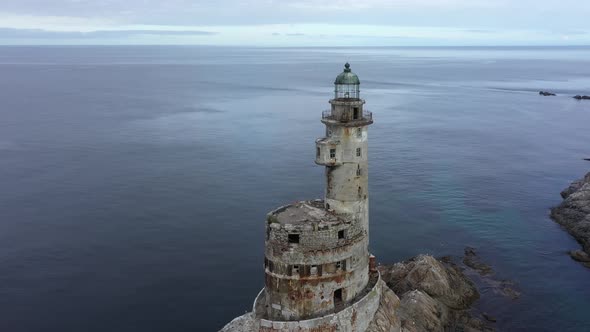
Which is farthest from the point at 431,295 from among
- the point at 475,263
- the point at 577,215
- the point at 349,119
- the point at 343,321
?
the point at 577,215

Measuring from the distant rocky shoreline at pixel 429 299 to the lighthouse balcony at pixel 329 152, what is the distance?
12697 mm

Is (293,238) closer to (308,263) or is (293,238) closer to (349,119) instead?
(308,263)

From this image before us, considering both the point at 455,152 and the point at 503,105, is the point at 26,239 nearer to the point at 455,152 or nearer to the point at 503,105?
the point at 455,152

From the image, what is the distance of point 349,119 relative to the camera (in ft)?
140

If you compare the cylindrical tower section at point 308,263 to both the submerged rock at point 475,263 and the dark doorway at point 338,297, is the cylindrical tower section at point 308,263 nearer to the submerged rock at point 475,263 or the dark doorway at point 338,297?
the dark doorway at point 338,297

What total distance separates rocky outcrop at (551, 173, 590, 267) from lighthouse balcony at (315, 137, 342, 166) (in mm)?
36643

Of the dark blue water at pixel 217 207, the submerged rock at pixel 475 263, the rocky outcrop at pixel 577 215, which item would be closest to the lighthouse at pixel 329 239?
the dark blue water at pixel 217 207

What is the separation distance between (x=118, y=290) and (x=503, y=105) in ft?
531

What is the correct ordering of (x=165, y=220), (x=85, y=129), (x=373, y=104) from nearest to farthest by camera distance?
(x=165, y=220), (x=85, y=129), (x=373, y=104)

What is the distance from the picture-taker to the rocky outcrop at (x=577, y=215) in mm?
64062

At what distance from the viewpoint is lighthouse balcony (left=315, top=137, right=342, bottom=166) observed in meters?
42.1

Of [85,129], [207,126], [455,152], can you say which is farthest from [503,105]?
[85,129]

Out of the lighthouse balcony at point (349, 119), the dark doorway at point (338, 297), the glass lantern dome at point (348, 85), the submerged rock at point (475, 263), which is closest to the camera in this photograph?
the dark doorway at point (338, 297)

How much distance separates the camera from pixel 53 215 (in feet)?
247
